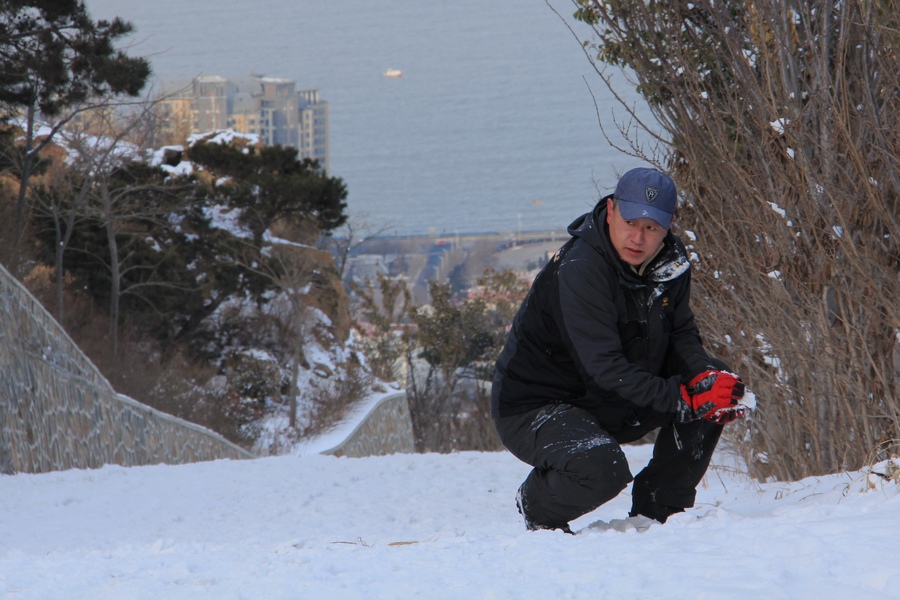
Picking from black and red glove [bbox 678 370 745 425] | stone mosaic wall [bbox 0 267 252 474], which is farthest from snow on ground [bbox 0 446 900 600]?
stone mosaic wall [bbox 0 267 252 474]

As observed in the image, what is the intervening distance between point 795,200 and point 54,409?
28.2 feet

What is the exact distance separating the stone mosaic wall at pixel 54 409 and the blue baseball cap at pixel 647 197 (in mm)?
7820

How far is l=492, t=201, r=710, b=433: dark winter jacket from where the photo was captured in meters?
3.42

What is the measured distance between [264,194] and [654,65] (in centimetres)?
2488

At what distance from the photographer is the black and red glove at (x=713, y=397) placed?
3402 millimetres

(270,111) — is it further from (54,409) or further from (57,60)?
(54,409)

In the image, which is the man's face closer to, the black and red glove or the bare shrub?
the black and red glove

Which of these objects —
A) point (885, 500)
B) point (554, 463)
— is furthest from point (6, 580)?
point (885, 500)

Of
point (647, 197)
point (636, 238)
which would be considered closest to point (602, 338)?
point (636, 238)

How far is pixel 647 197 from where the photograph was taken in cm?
345

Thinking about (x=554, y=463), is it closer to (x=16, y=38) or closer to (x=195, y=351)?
(x=16, y=38)

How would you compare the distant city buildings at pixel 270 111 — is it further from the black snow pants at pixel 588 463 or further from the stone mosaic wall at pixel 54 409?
the black snow pants at pixel 588 463

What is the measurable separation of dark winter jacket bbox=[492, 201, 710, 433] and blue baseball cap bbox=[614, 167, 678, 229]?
138 mm

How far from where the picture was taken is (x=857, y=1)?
520 cm
